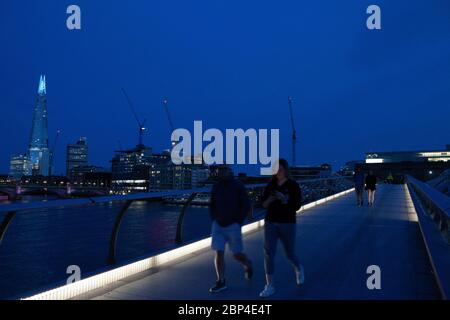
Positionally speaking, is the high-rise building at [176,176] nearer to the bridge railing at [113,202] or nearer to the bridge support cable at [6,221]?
the bridge railing at [113,202]

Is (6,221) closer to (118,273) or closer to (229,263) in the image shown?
(118,273)

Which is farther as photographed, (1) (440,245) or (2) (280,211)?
(1) (440,245)

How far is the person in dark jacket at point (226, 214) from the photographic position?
503 centimetres

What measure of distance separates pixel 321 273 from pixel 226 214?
6.01ft

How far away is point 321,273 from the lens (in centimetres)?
589

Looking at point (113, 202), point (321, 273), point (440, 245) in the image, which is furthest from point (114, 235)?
point (440, 245)

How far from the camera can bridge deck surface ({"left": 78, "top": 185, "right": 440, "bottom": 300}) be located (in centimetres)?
486

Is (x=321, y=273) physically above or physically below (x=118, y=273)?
below

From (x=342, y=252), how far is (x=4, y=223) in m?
5.39

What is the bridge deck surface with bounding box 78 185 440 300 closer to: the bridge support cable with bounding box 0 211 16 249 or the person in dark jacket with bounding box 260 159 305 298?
the person in dark jacket with bounding box 260 159 305 298

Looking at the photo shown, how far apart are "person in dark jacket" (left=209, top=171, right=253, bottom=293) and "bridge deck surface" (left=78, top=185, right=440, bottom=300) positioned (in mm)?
474

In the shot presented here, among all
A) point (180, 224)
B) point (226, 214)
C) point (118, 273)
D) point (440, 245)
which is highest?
point (226, 214)
